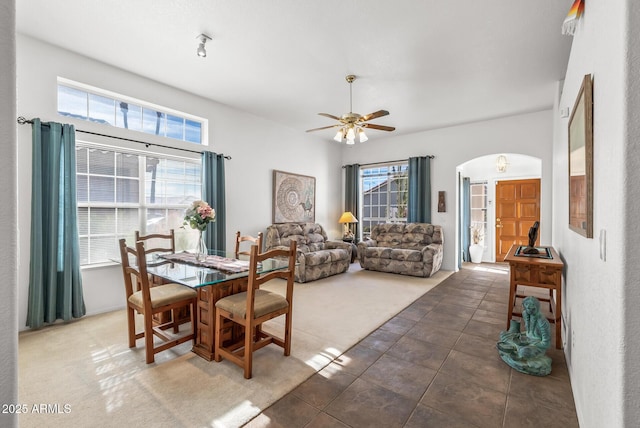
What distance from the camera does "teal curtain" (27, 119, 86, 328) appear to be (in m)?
2.87

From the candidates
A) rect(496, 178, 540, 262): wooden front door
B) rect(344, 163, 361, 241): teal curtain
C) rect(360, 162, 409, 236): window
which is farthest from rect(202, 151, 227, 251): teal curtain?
rect(496, 178, 540, 262): wooden front door

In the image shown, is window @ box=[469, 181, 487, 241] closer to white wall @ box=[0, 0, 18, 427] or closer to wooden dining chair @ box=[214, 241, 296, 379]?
wooden dining chair @ box=[214, 241, 296, 379]

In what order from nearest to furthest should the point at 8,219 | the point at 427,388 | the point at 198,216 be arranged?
the point at 8,219, the point at 427,388, the point at 198,216

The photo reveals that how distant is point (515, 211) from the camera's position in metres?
6.75

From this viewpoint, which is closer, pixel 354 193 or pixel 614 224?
pixel 614 224

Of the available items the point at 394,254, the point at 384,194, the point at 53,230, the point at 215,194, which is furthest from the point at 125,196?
the point at 384,194

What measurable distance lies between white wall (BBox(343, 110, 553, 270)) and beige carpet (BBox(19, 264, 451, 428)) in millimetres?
3404

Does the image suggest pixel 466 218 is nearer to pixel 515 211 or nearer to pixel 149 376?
pixel 515 211

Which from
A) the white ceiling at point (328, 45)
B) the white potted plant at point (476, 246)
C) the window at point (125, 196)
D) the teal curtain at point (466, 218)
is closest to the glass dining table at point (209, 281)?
the window at point (125, 196)

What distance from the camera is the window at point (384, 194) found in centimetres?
666

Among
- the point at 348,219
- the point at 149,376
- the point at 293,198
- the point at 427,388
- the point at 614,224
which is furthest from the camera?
the point at 348,219

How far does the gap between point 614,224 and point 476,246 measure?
637 cm

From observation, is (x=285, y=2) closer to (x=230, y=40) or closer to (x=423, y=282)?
(x=230, y=40)

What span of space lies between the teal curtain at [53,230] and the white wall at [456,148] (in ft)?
17.5
